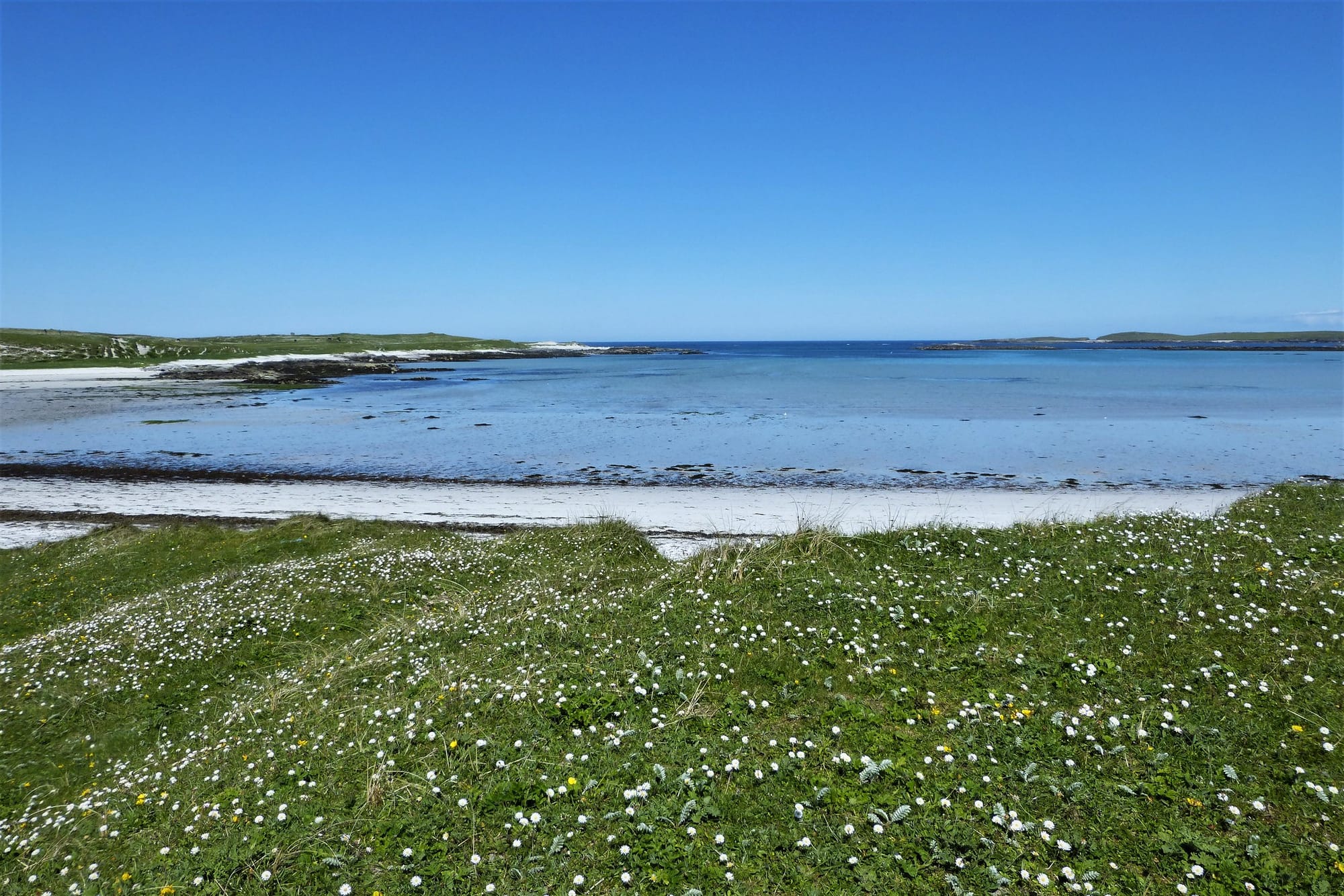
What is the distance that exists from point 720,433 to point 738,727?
157 feet

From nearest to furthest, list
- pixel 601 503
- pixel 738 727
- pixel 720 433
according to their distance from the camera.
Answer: pixel 738 727 < pixel 601 503 < pixel 720 433

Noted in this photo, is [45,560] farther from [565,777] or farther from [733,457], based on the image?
[733,457]

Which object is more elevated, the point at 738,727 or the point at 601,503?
the point at 738,727

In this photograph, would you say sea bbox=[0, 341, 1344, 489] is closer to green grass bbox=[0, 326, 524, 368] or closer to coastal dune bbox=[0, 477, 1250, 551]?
coastal dune bbox=[0, 477, 1250, 551]

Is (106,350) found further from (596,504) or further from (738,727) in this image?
(738,727)

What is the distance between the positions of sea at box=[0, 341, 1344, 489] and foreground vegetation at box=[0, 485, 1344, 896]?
22529mm

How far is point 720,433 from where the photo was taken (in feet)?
189

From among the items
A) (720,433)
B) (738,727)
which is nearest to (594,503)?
(738,727)

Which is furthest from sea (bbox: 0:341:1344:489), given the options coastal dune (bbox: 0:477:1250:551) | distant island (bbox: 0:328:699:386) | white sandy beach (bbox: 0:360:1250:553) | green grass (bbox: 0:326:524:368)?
green grass (bbox: 0:326:524:368)

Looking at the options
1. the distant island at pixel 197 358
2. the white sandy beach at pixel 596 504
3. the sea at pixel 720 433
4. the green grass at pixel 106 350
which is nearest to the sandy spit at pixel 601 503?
the white sandy beach at pixel 596 504

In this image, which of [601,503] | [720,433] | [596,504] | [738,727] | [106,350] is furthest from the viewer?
[106,350]

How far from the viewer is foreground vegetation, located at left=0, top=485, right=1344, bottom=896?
7.58m

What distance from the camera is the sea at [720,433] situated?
40656mm

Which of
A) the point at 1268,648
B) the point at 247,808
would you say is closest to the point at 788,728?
the point at 247,808
